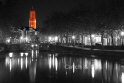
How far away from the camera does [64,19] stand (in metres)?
67.5

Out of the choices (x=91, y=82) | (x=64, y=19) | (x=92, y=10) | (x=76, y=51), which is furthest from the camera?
(x=64, y=19)

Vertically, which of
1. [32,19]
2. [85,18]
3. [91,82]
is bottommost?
[91,82]

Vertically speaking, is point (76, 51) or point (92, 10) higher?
point (92, 10)

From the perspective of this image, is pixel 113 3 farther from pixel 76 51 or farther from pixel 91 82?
pixel 91 82

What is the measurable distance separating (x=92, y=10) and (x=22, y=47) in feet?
78.0

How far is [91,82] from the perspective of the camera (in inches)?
433

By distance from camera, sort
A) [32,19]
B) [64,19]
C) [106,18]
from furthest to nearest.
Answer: [32,19], [64,19], [106,18]

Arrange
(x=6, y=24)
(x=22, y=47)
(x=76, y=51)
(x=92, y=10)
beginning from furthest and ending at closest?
(x=22, y=47), (x=92, y=10), (x=6, y=24), (x=76, y=51)

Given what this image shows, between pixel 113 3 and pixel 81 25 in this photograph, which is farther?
pixel 81 25

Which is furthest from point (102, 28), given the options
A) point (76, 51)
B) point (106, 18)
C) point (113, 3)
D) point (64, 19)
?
point (64, 19)

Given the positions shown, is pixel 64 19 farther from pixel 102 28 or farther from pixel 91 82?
pixel 91 82

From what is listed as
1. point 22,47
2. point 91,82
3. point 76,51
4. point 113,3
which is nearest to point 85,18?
point 113,3

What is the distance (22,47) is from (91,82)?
151ft

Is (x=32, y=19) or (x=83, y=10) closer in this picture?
(x=83, y=10)
